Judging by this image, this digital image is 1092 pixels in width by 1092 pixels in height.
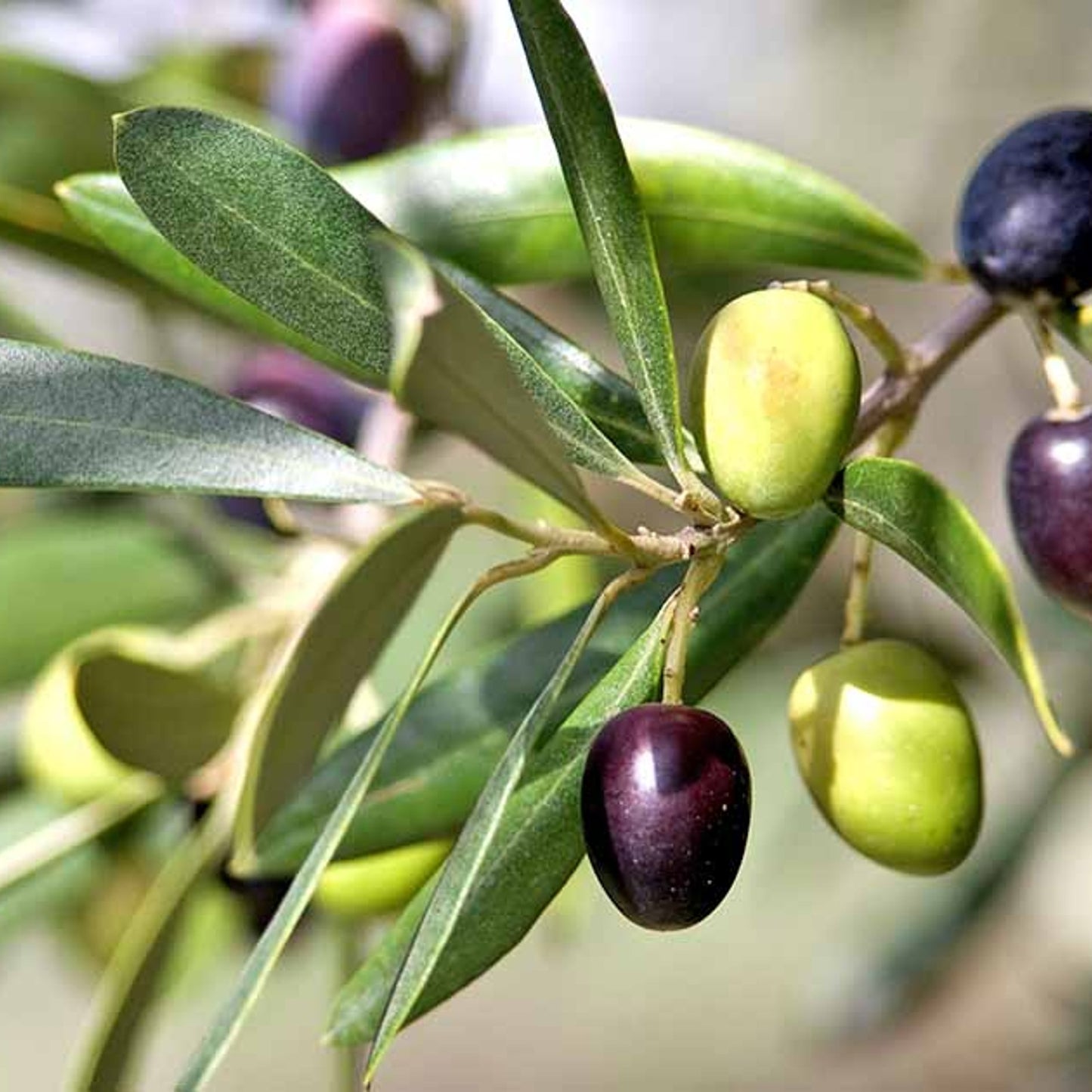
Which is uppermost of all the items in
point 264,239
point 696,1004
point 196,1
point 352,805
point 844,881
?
point 264,239

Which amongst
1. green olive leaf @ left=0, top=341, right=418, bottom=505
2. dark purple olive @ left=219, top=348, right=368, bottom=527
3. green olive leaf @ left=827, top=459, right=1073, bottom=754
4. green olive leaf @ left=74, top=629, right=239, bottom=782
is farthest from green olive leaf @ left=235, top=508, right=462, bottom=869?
dark purple olive @ left=219, top=348, right=368, bottom=527

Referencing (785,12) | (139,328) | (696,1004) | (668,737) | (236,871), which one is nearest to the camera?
(668,737)

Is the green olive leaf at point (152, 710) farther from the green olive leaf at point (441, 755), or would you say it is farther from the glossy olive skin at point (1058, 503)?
the glossy olive skin at point (1058, 503)

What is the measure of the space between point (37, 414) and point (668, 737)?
0.71ft

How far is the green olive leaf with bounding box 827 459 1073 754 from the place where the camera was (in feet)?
2.07

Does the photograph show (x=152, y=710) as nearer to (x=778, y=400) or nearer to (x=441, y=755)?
(x=441, y=755)

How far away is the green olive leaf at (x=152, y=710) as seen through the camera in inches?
34.4

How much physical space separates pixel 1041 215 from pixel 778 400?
213 millimetres

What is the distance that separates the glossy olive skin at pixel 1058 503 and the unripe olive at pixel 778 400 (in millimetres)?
127

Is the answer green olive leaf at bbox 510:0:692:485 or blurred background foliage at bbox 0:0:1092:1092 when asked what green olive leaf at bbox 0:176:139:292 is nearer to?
blurred background foliage at bbox 0:0:1092:1092

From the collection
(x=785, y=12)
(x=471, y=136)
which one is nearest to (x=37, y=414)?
(x=471, y=136)

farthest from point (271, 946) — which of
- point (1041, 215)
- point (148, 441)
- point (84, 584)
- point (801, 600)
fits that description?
point (801, 600)

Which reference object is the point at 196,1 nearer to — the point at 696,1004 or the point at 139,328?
the point at 139,328

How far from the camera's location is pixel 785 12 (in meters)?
2.59
